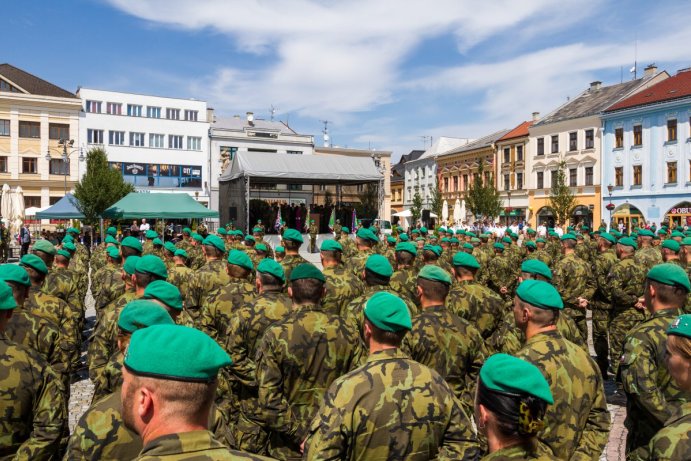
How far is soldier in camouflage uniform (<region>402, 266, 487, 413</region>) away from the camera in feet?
13.4

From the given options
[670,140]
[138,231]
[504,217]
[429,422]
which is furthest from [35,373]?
[504,217]

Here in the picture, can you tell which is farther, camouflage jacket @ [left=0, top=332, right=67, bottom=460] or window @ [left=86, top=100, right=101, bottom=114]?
window @ [left=86, top=100, right=101, bottom=114]

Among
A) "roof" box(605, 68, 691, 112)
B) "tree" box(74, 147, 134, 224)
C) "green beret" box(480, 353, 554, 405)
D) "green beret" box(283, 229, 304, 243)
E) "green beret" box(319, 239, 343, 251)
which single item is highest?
"roof" box(605, 68, 691, 112)

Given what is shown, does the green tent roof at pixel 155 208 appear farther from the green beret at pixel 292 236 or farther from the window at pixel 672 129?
the window at pixel 672 129

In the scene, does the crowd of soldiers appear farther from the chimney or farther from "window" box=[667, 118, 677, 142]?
the chimney

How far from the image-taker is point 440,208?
5638 cm

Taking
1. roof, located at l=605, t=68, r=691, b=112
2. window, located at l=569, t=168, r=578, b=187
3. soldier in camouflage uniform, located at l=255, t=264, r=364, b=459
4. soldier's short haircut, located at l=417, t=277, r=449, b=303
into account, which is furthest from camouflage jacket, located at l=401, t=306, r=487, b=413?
window, located at l=569, t=168, r=578, b=187

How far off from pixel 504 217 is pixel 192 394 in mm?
52390

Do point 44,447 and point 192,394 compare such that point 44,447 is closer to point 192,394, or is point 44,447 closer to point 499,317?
point 192,394

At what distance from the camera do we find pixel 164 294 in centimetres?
396

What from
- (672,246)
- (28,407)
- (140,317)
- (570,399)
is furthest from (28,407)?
(672,246)

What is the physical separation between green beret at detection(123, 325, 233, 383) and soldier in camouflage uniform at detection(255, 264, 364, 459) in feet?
5.93

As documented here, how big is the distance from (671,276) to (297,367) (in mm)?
2830

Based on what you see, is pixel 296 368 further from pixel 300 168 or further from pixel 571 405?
pixel 300 168
